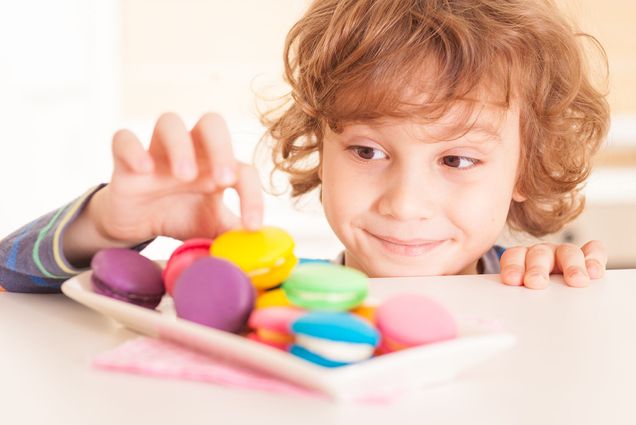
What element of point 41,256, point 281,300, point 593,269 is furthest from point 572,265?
point 41,256

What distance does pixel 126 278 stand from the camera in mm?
658

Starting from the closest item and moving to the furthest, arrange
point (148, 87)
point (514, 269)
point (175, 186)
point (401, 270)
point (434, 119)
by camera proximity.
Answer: point (175, 186) < point (514, 269) < point (434, 119) < point (401, 270) < point (148, 87)

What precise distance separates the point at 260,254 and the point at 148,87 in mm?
2755

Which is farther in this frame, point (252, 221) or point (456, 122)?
point (456, 122)

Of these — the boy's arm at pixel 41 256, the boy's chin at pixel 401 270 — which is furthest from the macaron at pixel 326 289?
the boy's chin at pixel 401 270

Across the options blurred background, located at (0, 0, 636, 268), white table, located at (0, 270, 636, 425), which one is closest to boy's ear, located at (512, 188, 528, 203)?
white table, located at (0, 270, 636, 425)

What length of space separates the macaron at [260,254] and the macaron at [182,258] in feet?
0.08

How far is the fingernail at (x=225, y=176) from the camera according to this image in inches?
27.2

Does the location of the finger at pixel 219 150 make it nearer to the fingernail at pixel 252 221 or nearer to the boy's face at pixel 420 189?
the fingernail at pixel 252 221

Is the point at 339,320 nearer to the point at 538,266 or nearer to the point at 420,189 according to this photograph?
the point at 538,266

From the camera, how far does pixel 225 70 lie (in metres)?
3.28

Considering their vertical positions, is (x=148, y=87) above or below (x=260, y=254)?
below

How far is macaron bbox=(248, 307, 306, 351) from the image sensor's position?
1.73ft

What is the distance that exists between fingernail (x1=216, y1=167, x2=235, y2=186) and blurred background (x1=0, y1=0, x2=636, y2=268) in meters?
2.30
